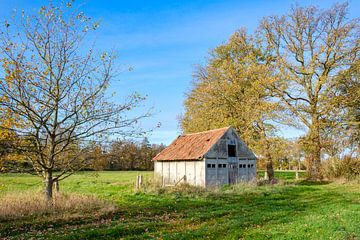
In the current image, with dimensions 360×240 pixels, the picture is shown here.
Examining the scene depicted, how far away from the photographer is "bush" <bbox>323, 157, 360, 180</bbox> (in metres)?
32.0

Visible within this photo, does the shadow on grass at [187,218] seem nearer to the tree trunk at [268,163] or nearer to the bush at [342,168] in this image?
the tree trunk at [268,163]

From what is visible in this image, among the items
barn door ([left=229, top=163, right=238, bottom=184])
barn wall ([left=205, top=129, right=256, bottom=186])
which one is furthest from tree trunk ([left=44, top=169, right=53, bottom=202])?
barn door ([left=229, top=163, right=238, bottom=184])

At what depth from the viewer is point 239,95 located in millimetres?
35781

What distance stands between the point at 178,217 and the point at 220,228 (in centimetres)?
314

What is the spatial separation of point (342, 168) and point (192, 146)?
1549 cm

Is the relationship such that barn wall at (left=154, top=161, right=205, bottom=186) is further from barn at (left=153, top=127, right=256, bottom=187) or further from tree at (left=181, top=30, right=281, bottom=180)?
tree at (left=181, top=30, right=281, bottom=180)

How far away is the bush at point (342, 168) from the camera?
32.0 meters

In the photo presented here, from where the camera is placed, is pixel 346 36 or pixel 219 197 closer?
pixel 219 197

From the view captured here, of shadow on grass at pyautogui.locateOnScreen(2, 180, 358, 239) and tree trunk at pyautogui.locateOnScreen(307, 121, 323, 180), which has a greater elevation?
tree trunk at pyautogui.locateOnScreen(307, 121, 323, 180)

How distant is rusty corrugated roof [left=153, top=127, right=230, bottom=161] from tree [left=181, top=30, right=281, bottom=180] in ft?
14.2

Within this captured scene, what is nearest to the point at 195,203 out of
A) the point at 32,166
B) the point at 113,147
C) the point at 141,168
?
the point at 113,147

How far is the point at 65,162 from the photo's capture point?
1645 cm

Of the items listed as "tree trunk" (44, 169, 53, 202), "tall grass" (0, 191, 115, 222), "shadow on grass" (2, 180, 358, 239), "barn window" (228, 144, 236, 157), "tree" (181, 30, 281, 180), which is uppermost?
"tree" (181, 30, 281, 180)

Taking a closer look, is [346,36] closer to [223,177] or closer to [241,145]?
[241,145]
